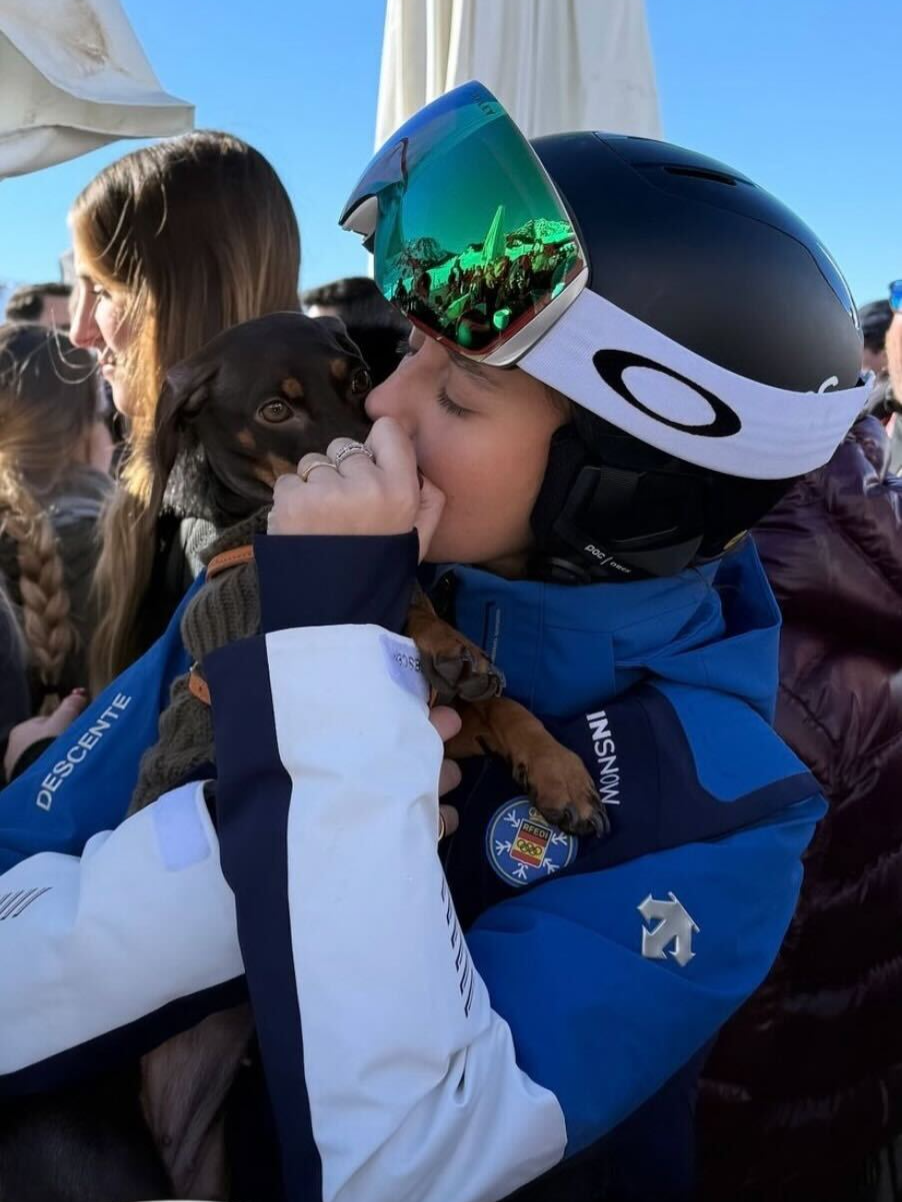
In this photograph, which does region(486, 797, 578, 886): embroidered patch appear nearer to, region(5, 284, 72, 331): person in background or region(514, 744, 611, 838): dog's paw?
region(514, 744, 611, 838): dog's paw

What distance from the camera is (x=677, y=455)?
141cm

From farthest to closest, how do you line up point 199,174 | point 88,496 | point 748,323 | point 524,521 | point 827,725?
→ point 88,496, point 199,174, point 827,725, point 524,521, point 748,323

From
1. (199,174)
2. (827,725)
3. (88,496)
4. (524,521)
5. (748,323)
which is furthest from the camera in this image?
(88,496)

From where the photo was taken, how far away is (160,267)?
8.08 feet

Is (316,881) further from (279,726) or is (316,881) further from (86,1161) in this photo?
(86,1161)

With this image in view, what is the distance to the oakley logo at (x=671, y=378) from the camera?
1.36m

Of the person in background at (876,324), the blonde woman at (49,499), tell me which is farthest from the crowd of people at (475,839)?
the person in background at (876,324)

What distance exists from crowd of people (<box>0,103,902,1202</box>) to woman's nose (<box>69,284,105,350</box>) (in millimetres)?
906

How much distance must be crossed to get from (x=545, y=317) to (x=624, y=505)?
0.28 metres

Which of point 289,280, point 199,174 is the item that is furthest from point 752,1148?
point 199,174

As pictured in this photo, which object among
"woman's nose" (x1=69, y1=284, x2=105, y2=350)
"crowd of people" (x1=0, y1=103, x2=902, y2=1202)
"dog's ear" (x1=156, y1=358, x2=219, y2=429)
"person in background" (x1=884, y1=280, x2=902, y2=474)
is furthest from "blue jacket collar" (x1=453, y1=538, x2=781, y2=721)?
"person in background" (x1=884, y1=280, x2=902, y2=474)

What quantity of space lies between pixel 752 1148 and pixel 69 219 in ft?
8.96

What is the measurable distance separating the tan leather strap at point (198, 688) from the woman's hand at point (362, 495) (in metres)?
0.33

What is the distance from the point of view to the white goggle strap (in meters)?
1.35
